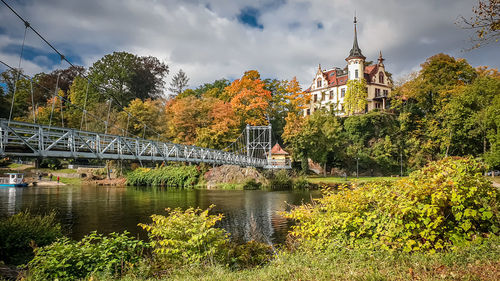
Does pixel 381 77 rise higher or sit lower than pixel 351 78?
higher

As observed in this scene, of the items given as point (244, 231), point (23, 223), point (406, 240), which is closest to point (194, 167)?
point (244, 231)

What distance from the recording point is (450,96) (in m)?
30.6

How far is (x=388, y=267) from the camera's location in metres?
3.55

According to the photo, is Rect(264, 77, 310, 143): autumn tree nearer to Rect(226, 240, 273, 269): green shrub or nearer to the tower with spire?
the tower with spire

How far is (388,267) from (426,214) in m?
1.29

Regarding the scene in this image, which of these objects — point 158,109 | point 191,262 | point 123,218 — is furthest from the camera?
point 158,109

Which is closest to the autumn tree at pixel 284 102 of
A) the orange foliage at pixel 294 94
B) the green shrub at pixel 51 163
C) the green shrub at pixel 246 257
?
the orange foliage at pixel 294 94

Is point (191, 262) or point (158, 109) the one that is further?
point (158, 109)

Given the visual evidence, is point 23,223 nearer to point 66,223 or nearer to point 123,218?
point 66,223

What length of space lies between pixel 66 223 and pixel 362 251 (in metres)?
10.8

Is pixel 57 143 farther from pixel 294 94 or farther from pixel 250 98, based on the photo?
pixel 294 94

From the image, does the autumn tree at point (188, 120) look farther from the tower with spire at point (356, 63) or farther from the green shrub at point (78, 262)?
the green shrub at point (78, 262)

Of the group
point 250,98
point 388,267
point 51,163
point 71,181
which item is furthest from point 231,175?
point 388,267

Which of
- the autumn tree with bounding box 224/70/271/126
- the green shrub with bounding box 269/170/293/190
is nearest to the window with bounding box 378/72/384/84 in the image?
the autumn tree with bounding box 224/70/271/126
